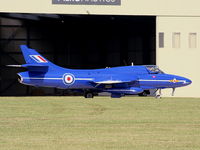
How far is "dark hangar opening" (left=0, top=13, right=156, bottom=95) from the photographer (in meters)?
49.9

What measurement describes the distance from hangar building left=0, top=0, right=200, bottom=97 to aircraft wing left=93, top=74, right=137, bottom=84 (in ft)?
20.3

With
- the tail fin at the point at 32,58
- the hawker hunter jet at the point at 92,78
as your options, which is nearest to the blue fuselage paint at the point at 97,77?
the hawker hunter jet at the point at 92,78

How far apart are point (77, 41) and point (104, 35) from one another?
2.75 m

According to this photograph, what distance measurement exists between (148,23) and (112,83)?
13435mm

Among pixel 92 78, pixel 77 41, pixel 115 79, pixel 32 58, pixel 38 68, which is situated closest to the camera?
pixel 38 68

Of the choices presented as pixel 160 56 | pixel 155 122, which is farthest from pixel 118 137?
pixel 160 56

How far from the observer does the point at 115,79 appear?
37.5m

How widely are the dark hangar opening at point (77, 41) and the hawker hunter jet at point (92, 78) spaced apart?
10.9 meters

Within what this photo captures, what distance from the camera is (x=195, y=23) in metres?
43.0

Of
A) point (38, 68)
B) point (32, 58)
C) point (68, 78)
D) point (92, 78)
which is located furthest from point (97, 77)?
point (32, 58)

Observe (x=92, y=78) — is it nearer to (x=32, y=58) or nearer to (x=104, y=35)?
(x=32, y=58)

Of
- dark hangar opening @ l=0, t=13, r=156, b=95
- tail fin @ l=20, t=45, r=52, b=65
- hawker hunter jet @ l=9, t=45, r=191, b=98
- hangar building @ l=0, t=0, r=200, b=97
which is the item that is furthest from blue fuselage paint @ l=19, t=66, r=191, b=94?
dark hangar opening @ l=0, t=13, r=156, b=95

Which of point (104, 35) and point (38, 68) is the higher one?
point (104, 35)

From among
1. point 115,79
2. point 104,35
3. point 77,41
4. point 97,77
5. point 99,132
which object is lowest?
point 115,79
